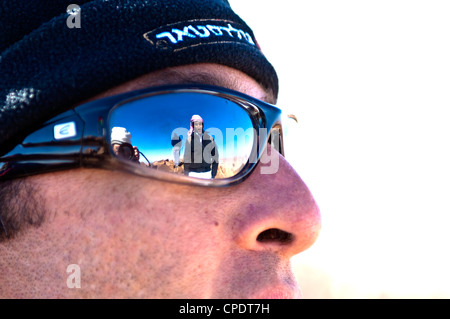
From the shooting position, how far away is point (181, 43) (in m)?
1.48

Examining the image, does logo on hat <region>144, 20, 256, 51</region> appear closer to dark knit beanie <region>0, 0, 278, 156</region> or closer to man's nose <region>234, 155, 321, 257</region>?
dark knit beanie <region>0, 0, 278, 156</region>

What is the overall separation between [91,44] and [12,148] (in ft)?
1.46

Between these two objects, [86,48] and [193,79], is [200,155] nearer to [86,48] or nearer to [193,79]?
[193,79]

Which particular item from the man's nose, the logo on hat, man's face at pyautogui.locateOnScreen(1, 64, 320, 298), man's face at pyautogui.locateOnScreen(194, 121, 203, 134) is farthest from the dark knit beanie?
the man's nose

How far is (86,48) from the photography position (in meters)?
1.42

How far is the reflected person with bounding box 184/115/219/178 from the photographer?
135 centimetres

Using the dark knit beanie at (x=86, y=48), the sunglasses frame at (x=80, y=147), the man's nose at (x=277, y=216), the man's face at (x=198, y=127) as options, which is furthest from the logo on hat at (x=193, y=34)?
the man's nose at (x=277, y=216)

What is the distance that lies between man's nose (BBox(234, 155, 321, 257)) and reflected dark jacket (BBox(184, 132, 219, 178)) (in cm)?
14

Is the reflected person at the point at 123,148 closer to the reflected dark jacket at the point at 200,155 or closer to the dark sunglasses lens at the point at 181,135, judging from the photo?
the dark sunglasses lens at the point at 181,135

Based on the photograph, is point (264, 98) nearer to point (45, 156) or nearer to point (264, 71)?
point (264, 71)

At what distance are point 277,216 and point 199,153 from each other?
0.35m

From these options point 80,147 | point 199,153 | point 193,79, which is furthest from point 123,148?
point 193,79

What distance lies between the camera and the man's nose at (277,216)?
54.1 inches
